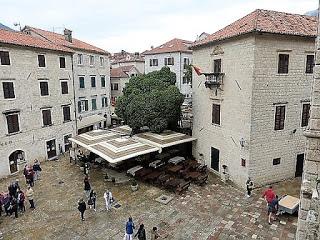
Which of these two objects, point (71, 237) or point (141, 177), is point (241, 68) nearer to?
point (141, 177)

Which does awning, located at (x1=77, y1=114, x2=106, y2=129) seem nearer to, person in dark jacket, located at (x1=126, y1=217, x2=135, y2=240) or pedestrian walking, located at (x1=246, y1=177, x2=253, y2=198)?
person in dark jacket, located at (x1=126, y1=217, x2=135, y2=240)

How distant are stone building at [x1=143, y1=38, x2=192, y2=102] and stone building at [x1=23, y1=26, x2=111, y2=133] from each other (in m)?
10.2

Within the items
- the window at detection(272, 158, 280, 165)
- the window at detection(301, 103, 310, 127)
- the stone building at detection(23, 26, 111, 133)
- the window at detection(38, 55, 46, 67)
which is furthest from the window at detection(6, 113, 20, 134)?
the window at detection(301, 103, 310, 127)

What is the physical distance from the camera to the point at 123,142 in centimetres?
2091

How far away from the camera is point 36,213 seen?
15.6 metres

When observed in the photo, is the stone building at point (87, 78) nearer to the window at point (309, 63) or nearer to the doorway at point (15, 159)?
the doorway at point (15, 159)

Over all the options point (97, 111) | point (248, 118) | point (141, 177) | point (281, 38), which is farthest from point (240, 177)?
point (97, 111)

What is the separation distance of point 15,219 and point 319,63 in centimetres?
1689

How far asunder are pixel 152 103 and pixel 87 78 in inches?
579

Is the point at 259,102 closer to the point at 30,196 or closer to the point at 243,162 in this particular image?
the point at 243,162

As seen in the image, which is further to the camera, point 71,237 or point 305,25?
point 305,25

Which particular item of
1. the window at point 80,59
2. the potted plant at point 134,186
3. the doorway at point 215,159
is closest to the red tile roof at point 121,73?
the window at point 80,59

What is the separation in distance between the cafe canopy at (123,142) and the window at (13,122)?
16.3ft

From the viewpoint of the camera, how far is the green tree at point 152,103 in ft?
74.9
